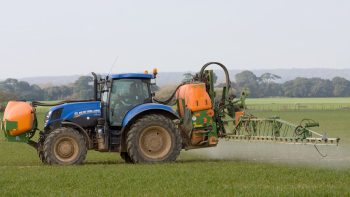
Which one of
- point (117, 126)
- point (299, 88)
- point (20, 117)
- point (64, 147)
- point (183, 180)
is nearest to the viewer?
point (183, 180)

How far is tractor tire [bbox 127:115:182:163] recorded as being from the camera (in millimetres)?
17672

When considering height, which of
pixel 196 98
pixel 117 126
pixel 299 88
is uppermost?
pixel 196 98

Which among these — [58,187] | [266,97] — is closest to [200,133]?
[58,187]

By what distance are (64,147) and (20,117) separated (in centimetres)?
142

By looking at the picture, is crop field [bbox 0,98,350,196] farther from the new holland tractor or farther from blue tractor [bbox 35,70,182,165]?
blue tractor [bbox 35,70,182,165]

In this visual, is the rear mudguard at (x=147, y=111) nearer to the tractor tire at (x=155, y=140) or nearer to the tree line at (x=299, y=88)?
the tractor tire at (x=155, y=140)

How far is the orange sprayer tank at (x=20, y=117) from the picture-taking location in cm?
1781

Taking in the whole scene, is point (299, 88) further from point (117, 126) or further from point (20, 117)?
point (20, 117)

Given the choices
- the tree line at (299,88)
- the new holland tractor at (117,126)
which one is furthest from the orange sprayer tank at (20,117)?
the tree line at (299,88)

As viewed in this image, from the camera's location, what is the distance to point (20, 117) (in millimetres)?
17859

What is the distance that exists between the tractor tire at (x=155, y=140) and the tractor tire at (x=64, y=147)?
121cm

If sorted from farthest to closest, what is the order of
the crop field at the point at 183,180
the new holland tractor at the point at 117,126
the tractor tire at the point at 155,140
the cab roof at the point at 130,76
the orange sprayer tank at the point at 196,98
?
the orange sprayer tank at the point at 196,98, the cab roof at the point at 130,76, the tractor tire at the point at 155,140, the new holland tractor at the point at 117,126, the crop field at the point at 183,180

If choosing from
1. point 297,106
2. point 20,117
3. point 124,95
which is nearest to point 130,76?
point 124,95

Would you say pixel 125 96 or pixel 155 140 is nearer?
pixel 155 140
